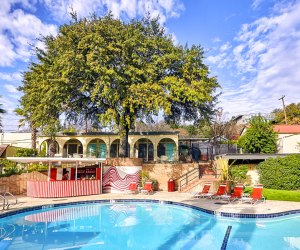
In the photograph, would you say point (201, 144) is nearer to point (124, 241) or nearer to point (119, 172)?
point (119, 172)

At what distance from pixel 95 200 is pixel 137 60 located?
38.3 ft

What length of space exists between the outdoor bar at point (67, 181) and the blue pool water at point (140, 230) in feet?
11.9

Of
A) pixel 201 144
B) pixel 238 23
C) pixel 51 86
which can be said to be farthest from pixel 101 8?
pixel 201 144

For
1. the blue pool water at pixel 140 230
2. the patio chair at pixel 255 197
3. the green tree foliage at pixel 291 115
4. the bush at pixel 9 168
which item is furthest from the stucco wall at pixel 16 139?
the green tree foliage at pixel 291 115

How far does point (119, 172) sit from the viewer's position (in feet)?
79.8

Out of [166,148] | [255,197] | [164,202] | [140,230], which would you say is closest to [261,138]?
[255,197]

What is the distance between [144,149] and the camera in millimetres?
36219

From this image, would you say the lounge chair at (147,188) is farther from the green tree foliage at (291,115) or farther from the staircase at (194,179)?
the green tree foliage at (291,115)

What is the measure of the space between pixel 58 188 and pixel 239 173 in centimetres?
1446

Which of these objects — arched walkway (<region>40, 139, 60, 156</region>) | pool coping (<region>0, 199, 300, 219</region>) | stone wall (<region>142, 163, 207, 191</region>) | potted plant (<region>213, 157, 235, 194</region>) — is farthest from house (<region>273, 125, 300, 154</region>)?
arched walkway (<region>40, 139, 60, 156</region>)

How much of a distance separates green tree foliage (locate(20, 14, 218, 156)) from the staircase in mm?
6299

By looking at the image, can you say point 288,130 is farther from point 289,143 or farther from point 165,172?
point 165,172

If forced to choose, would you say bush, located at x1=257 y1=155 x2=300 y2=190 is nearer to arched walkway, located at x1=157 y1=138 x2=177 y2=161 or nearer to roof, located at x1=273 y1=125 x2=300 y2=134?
roof, located at x1=273 y1=125 x2=300 y2=134

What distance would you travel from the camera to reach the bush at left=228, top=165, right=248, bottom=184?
2312 cm
